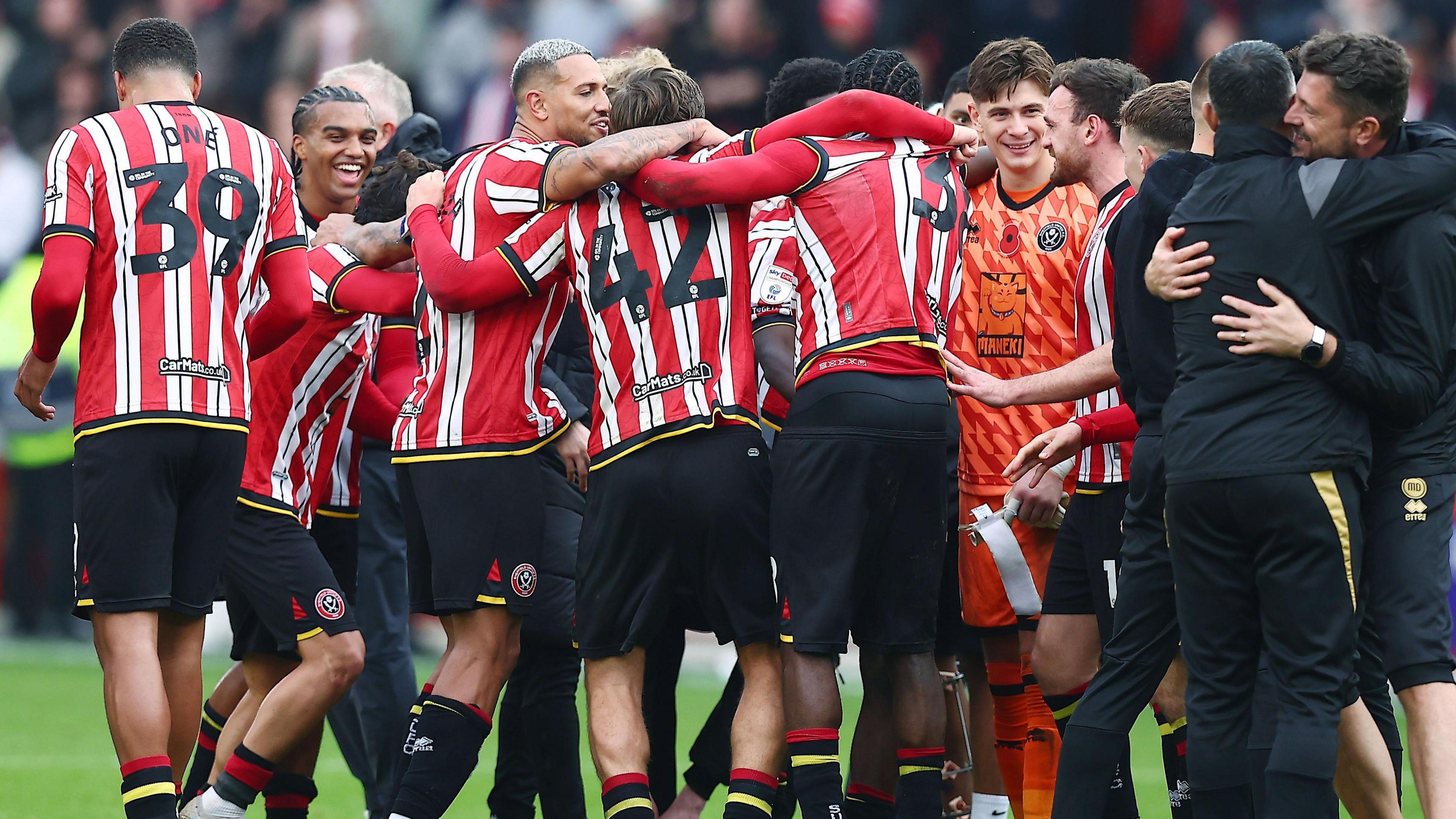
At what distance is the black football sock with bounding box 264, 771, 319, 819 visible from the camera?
18.5ft

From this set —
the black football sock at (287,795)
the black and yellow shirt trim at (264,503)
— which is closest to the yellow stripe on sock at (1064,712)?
the black football sock at (287,795)

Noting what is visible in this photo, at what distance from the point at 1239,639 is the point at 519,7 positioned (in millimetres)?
11541

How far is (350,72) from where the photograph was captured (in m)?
7.79

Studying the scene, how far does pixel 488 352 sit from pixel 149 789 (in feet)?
5.40

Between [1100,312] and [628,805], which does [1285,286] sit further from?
[628,805]

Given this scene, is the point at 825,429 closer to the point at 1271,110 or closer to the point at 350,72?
the point at 1271,110

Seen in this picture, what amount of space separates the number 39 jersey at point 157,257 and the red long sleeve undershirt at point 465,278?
65cm

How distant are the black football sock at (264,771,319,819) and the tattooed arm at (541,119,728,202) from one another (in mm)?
2231

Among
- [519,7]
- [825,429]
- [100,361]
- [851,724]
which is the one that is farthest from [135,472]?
[519,7]

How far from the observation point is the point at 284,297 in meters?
5.44

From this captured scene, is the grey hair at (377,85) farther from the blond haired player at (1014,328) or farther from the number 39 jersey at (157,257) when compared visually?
the blond haired player at (1014,328)

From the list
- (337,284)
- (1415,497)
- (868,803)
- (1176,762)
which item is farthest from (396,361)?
(1415,497)

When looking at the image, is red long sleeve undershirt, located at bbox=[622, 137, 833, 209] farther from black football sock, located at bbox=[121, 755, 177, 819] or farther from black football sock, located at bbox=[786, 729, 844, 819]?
black football sock, located at bbox=[121, 755, 177, 819]

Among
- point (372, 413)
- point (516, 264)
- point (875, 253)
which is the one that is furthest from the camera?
point (372, 413)
